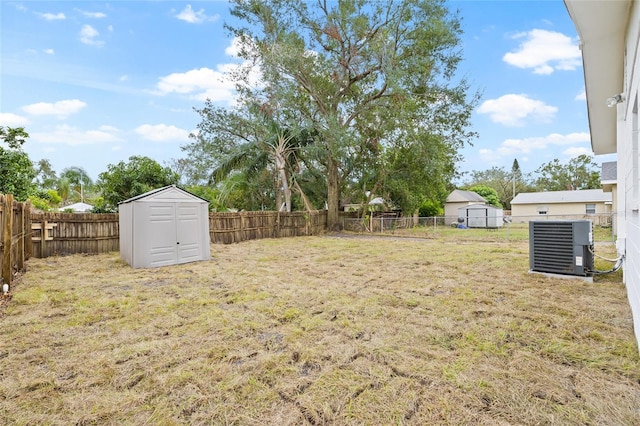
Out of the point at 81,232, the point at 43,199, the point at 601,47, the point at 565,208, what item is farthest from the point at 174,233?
the point at 565,208

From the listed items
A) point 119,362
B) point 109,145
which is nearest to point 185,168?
point 109,145

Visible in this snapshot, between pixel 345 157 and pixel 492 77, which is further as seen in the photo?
pixel 345 157

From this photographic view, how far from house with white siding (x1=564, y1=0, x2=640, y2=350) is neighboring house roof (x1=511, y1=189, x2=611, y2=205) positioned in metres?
22.4

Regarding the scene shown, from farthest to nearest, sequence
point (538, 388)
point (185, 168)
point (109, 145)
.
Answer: point (185, 168) → point (109, 145) → point (538, 388)

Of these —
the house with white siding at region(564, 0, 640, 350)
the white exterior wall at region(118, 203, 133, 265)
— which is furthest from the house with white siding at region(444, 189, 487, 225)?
the white exterior wall at region(118, 203, 133, 265)

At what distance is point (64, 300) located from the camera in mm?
4188

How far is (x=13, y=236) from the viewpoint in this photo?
17.7 ft

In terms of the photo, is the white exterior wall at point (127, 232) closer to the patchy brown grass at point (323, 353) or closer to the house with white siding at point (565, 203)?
the patchy brown grass at point (323, 353)

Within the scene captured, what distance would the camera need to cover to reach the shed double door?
6.84 m

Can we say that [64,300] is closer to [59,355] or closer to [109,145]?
[59,355]

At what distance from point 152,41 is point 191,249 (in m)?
9.62

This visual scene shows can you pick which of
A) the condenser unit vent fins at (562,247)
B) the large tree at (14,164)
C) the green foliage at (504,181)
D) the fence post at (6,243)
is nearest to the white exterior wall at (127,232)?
the fence post at (6,243)

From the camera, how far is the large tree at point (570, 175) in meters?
34.1

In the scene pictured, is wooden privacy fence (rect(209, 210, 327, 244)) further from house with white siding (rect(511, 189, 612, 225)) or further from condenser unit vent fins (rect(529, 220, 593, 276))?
house with white siding (rect(511, 189, 612, 225))
